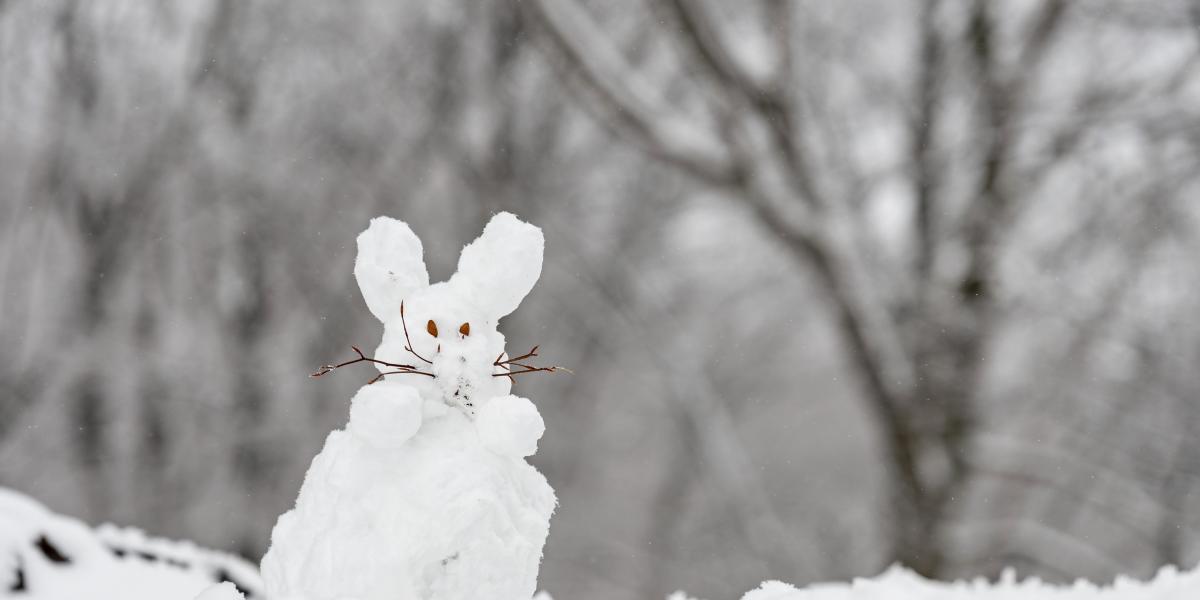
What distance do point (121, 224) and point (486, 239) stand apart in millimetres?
5281

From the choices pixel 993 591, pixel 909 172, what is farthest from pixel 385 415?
pixel 909 172

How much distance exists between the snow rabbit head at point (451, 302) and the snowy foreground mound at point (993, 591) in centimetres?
32

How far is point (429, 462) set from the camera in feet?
2.49

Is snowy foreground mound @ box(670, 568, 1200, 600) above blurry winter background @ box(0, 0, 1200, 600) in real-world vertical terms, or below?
below

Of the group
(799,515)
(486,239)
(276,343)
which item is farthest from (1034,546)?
(799,515)

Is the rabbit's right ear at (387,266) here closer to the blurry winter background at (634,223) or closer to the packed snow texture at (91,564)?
the packed snow texture at (91,564)

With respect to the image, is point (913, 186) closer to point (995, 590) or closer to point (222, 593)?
point (995, 590)

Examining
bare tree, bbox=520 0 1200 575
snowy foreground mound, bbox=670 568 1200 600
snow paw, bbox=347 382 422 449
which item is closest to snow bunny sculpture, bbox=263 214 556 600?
snow paw, bbox=347 382 422 449

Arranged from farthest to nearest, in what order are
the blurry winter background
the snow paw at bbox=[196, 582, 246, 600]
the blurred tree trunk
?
the blurry winter background, the blurred tree trunk, the snow paw at bbox=[196, 582, 246, 600]

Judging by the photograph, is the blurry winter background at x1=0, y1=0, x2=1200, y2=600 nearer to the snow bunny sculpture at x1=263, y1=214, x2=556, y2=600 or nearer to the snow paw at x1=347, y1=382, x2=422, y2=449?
the snow bunny sculpture at x1=263, y1=214, x2=556, y2=600

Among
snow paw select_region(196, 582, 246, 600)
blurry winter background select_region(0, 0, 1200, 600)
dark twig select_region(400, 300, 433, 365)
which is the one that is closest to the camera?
snow paw select_region(196, 582, 246, 600)

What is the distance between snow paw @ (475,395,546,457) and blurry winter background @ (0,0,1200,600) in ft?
7.15

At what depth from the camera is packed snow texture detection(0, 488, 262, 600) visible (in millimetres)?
840

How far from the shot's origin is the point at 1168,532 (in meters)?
5.48
